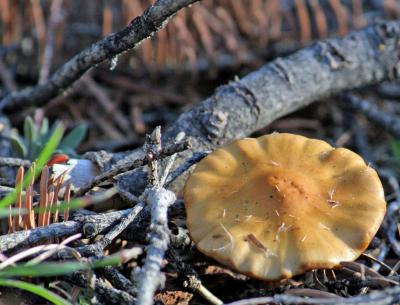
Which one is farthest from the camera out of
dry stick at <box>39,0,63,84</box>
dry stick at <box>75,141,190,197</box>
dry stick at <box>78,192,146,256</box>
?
dry stick at <box>39,0,63,84</box>

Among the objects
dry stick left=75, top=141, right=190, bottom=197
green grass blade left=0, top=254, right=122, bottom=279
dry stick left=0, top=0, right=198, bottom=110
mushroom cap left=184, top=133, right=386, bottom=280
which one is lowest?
mushroom cap left=184, top=133, right=386, bottom=280

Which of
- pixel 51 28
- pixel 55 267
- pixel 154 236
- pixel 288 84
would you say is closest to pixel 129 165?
pixel 154 236

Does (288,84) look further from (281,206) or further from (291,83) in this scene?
(281,206)

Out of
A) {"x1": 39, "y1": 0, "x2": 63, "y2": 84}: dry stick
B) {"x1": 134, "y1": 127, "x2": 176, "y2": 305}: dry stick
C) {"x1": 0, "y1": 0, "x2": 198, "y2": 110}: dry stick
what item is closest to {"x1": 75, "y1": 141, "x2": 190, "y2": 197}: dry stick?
{"x1": 134, "y1": 127, "x2": 176, "y2": 305}: dry stick

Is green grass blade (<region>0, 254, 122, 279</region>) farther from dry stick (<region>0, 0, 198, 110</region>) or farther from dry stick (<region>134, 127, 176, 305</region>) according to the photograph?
dry stick (<region>0, 0, 198, 110</region>)

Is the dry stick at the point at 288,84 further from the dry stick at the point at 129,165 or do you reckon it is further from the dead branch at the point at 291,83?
the dry stick at the point at 129,165

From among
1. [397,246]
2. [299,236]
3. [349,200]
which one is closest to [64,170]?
[299,236]
